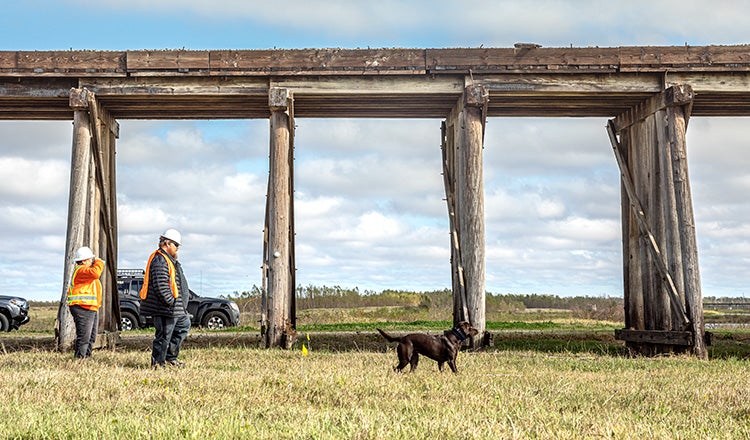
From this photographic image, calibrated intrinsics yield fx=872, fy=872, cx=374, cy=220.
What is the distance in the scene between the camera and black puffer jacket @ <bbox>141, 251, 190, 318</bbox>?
11203 mm

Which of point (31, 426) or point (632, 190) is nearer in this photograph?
point (31, 426)

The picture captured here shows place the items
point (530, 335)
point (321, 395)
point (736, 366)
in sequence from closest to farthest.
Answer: point (321, 395) → point (736, 366) → point (530, 335)

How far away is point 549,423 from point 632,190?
1118 centimetres

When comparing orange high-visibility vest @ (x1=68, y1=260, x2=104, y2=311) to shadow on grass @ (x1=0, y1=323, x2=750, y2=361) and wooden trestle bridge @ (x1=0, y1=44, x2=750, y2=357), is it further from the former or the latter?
wooden trestle bridge @ (x1=0, y1=44, x2=750, y2=357)

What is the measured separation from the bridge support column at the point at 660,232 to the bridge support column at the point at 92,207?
1011 cm

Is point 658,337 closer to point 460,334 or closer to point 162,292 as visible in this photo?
point 460,334

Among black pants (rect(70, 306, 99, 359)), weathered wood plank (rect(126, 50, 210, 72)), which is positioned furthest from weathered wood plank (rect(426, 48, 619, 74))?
black pants (rect(70, 306, 99, 359))

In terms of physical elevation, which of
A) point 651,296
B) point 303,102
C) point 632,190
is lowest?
point 651,296

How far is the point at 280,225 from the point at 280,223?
37 mm

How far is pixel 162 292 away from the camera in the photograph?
11.2 metres

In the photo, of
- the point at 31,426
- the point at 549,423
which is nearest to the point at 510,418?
the point at 549,423

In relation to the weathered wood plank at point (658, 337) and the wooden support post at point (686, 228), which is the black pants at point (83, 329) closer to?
the weathered wood plank at point (658, 337)

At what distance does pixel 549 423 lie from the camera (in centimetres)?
657

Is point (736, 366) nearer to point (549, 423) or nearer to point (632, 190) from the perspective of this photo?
point (632, 190)
